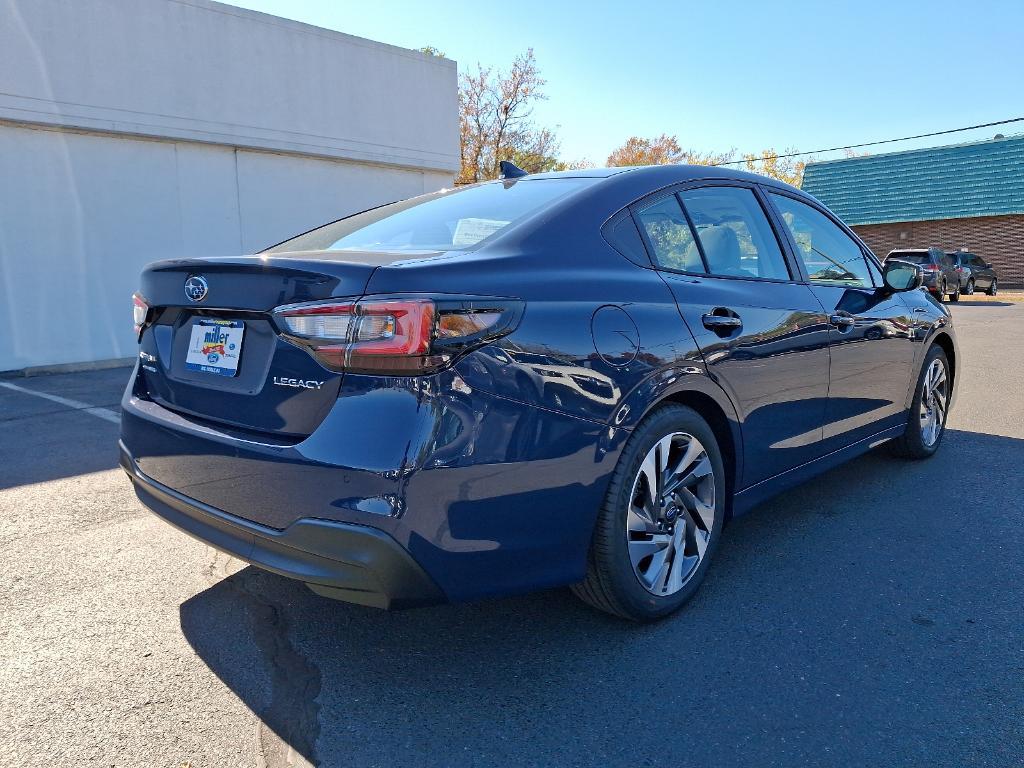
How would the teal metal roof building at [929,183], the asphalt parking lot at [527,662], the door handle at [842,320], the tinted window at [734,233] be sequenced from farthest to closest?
1. the teal metal roof building at [929,183]
2. the door handle at [842,320]
3. the tinted window at [734,233]
4. the asphalt parking lot at [527,662]

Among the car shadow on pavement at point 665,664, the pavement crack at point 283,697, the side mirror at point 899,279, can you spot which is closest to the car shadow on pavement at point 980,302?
the side mirror at point 899,279

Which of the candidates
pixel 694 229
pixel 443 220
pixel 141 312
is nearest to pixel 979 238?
pixel 694 229

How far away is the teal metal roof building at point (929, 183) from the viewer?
29719mm

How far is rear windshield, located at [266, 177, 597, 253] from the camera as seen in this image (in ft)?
8.63

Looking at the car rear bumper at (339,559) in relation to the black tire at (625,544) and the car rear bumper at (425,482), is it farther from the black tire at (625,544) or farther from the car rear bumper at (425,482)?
the black tire at (625,544)

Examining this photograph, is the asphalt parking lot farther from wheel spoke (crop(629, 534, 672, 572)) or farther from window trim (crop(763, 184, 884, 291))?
window trim (crop(763, 184, 884, 291))

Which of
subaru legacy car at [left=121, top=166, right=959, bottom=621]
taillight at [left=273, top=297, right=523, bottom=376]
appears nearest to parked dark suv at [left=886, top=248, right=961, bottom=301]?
subaru legacy car at [left=121, top=166, right=959, bottom=621]

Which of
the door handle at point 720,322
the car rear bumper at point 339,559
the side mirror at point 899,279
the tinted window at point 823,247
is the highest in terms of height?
the tinted window at point 823,247

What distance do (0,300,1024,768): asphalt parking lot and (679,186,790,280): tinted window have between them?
126 cm

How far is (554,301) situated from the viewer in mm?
2283

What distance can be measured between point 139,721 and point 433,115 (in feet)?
46.0

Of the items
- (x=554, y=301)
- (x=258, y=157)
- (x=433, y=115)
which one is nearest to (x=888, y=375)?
(x=554, y=301)

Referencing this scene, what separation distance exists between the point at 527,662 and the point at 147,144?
10.8 metres

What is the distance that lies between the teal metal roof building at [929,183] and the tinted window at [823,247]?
29.9 m
